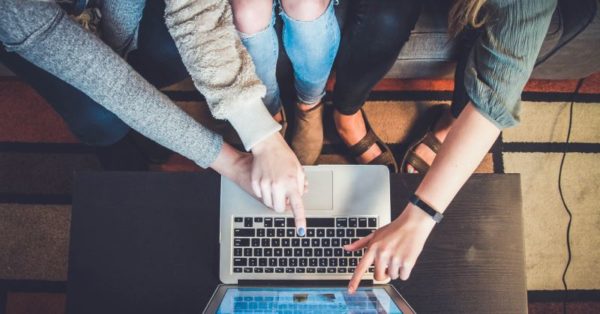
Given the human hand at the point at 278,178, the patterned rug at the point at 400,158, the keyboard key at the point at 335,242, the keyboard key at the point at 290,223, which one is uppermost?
the human hand at the point at 278,178

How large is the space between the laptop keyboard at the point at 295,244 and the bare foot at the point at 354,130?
504 millimetres

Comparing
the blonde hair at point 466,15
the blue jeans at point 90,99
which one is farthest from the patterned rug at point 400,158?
the blonde hair at point 466,15

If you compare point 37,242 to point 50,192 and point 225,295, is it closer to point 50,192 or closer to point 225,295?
point 50,192

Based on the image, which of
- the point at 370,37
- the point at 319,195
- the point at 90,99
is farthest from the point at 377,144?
the point at 90,99

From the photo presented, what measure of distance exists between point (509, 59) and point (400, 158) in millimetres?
635

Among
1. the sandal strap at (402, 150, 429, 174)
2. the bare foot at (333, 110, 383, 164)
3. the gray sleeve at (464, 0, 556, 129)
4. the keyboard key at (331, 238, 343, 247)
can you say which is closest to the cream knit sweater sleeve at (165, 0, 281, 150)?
the keyboard key at (331, 238, 343, 247)

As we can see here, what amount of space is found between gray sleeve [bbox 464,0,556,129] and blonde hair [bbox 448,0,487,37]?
0.17ft

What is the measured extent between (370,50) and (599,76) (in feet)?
3.15

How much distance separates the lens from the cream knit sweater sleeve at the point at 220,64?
0.71 metres

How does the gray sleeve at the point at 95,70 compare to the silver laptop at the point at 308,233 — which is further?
the silver laptop at the point at 308,233

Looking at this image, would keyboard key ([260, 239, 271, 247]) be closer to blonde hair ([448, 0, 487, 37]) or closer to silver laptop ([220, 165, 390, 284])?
silver laptop ([220, 165, 390, 284])

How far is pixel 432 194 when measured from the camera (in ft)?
2.34

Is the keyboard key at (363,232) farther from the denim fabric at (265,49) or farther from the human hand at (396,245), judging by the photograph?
the denim fabric at (265,49)

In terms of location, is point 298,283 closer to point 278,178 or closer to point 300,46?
point 278,178
